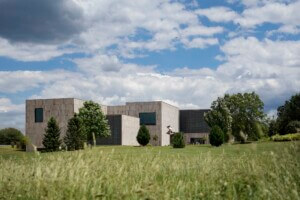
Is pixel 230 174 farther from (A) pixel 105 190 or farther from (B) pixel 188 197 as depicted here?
(A) pixel 105 190

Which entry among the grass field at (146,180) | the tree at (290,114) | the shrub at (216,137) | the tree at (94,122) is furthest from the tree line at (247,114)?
the grass field at (146,180)

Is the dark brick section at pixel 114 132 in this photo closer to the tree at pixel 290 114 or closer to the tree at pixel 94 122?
the tree at pixel 94 122

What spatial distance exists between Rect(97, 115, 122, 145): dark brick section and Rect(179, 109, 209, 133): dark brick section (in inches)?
1026

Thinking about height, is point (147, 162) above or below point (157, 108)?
below

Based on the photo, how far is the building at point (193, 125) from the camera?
81.7 m

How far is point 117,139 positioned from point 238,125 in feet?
56.4

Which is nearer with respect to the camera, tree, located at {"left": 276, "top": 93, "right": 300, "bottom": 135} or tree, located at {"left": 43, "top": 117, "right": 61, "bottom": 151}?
tree, located at {"left": 43, "top": 117, "right": 61, "bottom": 151}

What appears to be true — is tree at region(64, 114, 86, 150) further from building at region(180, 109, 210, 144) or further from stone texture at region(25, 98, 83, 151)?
building at region(180, 109, 210, 144)

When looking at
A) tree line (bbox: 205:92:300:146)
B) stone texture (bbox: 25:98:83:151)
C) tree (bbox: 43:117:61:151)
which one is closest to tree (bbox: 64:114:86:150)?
tree (bbox: 43:117:61:151)

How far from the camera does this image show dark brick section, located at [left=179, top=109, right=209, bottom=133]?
271ft

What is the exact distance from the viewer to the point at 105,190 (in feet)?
18.5

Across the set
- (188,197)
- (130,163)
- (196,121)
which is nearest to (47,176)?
(188,197)

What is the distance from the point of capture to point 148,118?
69750mm

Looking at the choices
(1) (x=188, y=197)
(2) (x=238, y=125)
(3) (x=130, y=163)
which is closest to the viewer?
(1) (x=188, y=197)
